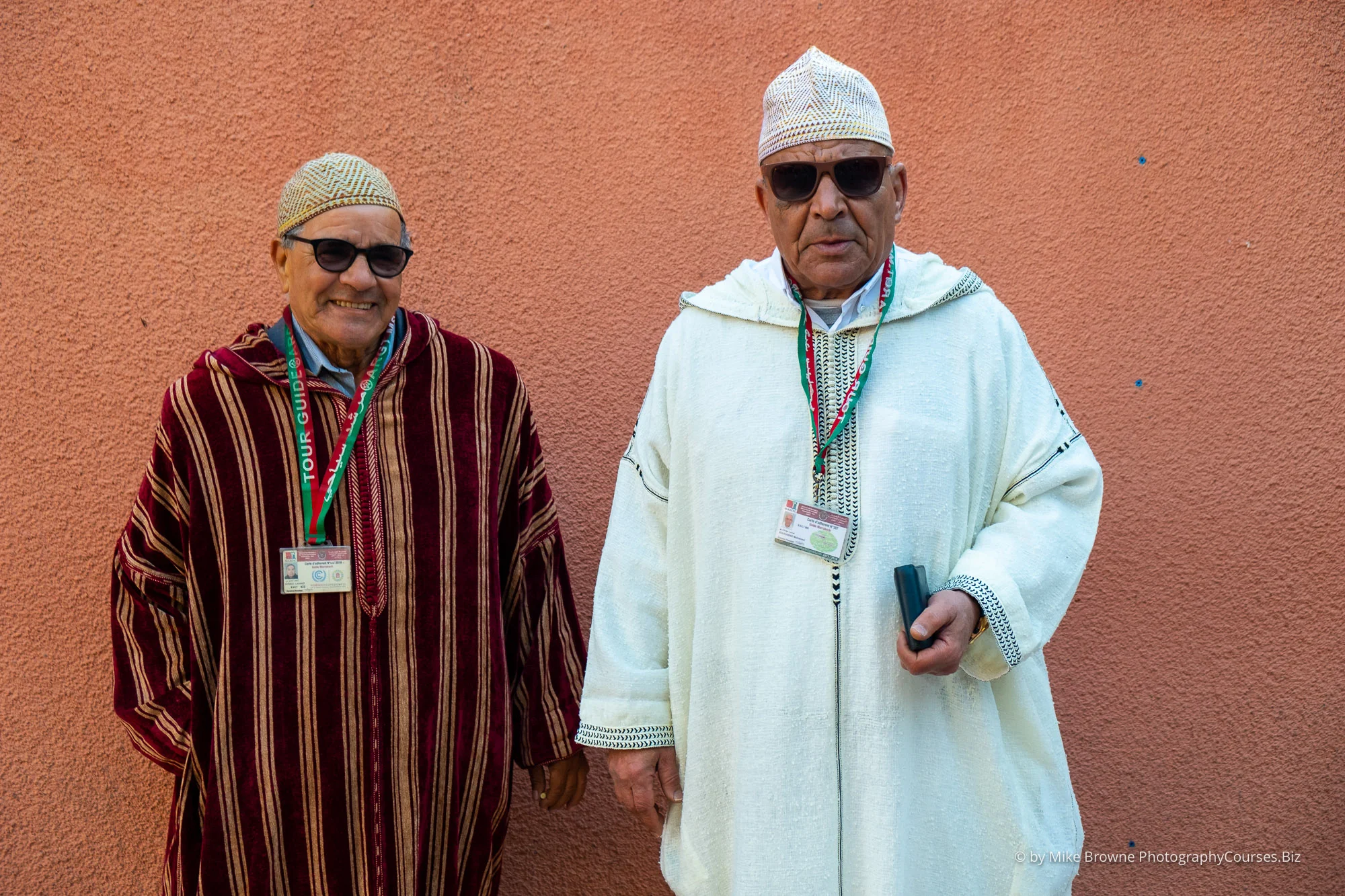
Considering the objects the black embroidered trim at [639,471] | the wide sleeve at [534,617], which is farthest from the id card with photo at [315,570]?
the black embroidered trim at [639,471]

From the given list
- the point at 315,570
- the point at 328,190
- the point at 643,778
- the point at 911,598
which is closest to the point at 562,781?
the point at 643,778

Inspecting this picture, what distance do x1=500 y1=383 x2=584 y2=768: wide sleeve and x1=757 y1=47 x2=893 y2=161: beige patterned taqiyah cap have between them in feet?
2.80

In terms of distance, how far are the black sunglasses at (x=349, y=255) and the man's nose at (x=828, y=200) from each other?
88cm

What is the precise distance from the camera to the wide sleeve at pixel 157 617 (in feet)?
7.99

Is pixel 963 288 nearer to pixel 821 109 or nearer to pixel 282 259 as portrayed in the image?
pixel 821 109

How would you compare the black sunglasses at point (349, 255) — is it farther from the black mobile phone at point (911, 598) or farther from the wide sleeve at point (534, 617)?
the black mobile phone at point (911, 598)

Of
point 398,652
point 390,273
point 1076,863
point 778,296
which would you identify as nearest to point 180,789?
point 398,652

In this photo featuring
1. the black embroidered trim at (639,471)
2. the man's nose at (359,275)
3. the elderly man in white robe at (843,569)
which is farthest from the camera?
the black embroidered trim at (639,471)

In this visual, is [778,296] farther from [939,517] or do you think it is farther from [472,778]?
[472,778]

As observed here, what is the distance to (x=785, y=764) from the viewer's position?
2271 millimetres

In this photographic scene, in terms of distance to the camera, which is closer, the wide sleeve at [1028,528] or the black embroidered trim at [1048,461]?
the wide sleeve at [1028,528]

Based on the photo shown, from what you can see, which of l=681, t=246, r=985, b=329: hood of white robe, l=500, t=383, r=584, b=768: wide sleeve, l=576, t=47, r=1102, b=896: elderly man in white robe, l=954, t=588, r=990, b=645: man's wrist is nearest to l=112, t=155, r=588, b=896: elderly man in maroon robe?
l=500, t=383, r=584, b=768: wide sleeve

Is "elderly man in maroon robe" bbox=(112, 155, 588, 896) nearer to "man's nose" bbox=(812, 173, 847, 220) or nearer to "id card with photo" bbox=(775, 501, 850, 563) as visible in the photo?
"id card with photo" bbox=(775, 501, 850, 563)

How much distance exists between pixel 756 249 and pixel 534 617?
4.33ft
